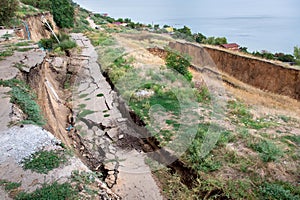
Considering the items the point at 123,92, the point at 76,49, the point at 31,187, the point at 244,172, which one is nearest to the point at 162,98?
the point at 123,92

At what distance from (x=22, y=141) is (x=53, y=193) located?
41.8 inches

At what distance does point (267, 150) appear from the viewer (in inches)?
179

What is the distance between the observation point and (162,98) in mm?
6887

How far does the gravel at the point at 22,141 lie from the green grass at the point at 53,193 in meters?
0.60

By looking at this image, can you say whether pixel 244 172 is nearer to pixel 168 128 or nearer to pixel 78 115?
pixel 168 128

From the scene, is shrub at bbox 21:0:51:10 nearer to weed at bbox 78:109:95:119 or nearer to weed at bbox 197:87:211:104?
weed at bbox 78:109:95:119

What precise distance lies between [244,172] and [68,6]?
21.9 meters

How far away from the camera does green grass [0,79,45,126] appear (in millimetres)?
3619

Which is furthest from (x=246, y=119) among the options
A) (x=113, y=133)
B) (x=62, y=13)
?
(x=62, y=13)

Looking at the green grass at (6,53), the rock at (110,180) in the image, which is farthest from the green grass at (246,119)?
the green grass at (6,53)

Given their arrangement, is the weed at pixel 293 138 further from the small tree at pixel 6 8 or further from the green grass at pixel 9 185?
the small tree at pixel 6 8

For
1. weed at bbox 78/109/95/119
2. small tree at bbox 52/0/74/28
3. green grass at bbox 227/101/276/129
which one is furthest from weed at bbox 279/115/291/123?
small tree at bbox 52/0/74/28

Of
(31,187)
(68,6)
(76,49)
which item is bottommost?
(31,187)

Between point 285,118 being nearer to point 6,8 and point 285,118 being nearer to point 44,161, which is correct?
point 44,161
